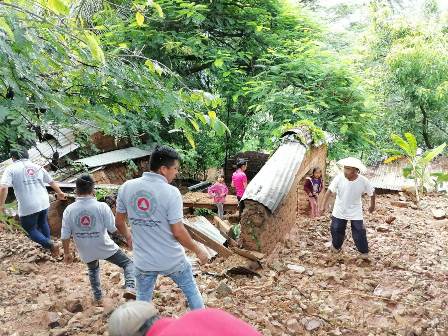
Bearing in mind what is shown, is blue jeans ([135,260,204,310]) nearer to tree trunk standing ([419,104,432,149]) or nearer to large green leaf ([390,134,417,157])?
large green leaf ([390,134,417,157])

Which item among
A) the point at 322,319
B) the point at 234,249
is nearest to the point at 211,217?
the point at 234,249

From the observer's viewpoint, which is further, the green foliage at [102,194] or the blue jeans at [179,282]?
the green foliage at [102,194]

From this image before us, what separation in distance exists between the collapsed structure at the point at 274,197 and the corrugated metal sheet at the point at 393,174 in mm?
6325

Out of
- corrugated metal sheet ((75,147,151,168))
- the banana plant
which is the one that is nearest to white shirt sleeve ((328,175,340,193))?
the banana plant

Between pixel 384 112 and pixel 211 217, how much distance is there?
953cm

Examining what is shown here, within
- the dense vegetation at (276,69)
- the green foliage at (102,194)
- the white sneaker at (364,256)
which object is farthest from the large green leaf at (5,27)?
the green foliage at (102,194)

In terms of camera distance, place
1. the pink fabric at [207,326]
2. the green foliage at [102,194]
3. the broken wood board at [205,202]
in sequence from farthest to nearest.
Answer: the broken wood board at [205,202] < the green foliage at [102,194] < the pink fabric at [207,326]

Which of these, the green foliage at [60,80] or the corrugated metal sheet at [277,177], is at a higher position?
the green foliage at [60,80]

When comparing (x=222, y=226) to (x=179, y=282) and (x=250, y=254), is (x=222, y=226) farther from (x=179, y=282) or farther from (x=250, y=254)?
(x=179, y=282)

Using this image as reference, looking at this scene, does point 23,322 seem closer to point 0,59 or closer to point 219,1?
point 0,59

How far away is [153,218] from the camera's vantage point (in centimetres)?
319

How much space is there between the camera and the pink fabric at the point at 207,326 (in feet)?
4.82

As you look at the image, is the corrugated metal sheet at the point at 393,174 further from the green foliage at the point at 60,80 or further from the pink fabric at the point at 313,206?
the green foliage at the point at 60,80

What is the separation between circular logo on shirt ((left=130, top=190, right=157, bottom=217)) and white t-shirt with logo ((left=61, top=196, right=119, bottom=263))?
1.01 meters
